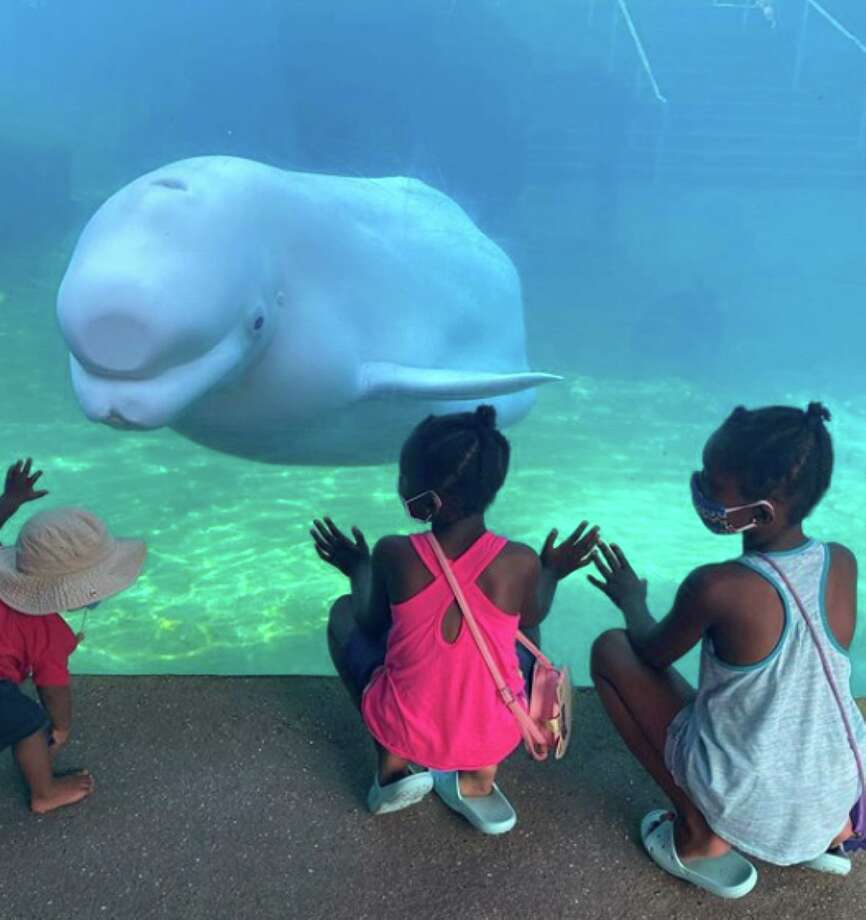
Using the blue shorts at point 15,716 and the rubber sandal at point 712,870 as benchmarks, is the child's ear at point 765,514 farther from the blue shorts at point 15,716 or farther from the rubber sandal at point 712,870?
the blue shorts at point 15,716

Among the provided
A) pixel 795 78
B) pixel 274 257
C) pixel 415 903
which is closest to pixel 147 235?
pixel 274 257

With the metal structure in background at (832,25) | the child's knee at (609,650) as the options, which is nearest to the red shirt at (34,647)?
the child's knee at (609,650)

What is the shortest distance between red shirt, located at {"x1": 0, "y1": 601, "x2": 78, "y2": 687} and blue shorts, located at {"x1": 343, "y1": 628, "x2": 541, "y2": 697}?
93 centimetres

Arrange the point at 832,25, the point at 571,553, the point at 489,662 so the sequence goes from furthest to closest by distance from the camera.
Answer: the point at 832,25 → the point at 571,553 → the point at 489,662

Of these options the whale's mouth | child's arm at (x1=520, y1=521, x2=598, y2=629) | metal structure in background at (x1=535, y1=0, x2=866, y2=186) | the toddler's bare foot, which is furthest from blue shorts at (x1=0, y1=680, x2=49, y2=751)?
metal structure in background at (x1=535, y1=0, x2=866, y2=186)

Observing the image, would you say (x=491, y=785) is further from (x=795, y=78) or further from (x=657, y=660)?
(x=795, y=78)

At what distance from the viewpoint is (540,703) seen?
8.83 feet

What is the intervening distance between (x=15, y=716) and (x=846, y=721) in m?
2.42

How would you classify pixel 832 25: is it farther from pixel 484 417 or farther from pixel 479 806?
pixel 479 806

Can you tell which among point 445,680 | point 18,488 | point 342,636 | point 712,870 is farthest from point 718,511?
point 18,488

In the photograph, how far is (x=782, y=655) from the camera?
2.32 metres

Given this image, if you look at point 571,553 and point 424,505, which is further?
point 571,553

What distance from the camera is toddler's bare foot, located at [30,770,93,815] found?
110 inches

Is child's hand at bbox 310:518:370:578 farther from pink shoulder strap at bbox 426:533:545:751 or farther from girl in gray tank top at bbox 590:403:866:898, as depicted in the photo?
girl in gray tank top at bbox 590:403:866:898
